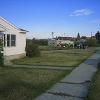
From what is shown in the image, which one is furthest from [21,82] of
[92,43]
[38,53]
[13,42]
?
[92,43]

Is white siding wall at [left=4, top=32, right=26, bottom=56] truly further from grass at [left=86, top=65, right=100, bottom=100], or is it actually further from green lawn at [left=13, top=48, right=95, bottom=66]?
grass at [left=86, top=65, right=100, bottom=100]

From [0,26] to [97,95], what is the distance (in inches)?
576

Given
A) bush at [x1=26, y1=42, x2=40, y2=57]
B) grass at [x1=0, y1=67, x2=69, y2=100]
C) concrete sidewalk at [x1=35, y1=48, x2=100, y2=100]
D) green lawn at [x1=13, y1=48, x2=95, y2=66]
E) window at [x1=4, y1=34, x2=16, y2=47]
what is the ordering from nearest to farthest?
concrete sidewalk at [x1=35, y1=48, x2=100, y2=100] < grass at [x1=0, y1=67, x2=69, y2=100] < green lawn at [x1=13, y1=48, x2=95, y2=66] < window at [x1=4, y1=34, x2=16, y2=47] < bush at [x1=26, y1=42, x2=40, y2=57]

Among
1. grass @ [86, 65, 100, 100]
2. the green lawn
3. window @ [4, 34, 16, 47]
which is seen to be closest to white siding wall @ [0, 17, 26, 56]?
window @ [4, 34, 16, 47]

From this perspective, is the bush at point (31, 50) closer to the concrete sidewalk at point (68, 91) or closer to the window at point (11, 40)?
the window at point (11, 40)

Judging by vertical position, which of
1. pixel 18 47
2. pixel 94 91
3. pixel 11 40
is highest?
pixel 11 40

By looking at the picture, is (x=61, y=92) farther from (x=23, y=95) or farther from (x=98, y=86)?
(x=98, y=86)

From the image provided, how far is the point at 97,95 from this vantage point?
8.86 m

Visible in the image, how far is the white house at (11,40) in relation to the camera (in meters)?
22.3

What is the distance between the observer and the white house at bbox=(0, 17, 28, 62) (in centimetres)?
2231

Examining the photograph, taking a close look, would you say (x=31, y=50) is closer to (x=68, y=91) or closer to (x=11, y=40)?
(x=11, y=40)

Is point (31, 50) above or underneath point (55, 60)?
above

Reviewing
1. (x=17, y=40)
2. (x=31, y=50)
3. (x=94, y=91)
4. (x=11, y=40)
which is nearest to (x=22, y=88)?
(x=94, y=91)

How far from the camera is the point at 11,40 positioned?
23.5m
